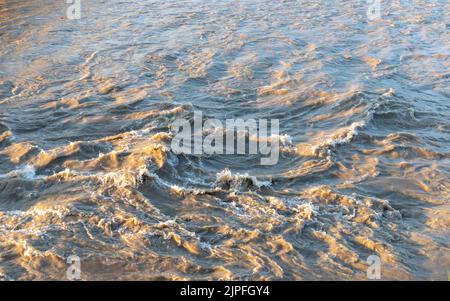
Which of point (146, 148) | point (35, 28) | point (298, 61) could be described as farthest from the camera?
point (35, 28)

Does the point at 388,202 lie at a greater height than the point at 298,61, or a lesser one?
lesser

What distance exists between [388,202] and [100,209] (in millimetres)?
3214

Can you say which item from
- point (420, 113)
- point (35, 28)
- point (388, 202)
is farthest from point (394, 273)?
point (35, 28)

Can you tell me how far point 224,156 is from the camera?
23.1 feet

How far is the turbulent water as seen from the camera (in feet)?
Answer: 17.2

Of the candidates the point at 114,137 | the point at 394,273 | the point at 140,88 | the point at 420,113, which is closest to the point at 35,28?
the point at 140,88

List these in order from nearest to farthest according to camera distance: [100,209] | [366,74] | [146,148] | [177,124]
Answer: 1. [100,209]
2. [146,148]
3. [177,124]
4. [366,74]

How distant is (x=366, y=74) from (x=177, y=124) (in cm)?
388

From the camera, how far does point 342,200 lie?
19.8 feet

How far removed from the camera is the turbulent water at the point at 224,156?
5.25 metres

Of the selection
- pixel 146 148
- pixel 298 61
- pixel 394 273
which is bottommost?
pixel 394 273

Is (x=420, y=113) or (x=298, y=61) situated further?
(x=298, y=61)

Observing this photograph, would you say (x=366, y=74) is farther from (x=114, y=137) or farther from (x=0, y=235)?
(x=0, y=235)

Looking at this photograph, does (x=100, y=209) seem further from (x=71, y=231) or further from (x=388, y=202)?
(x=388, y=202)
